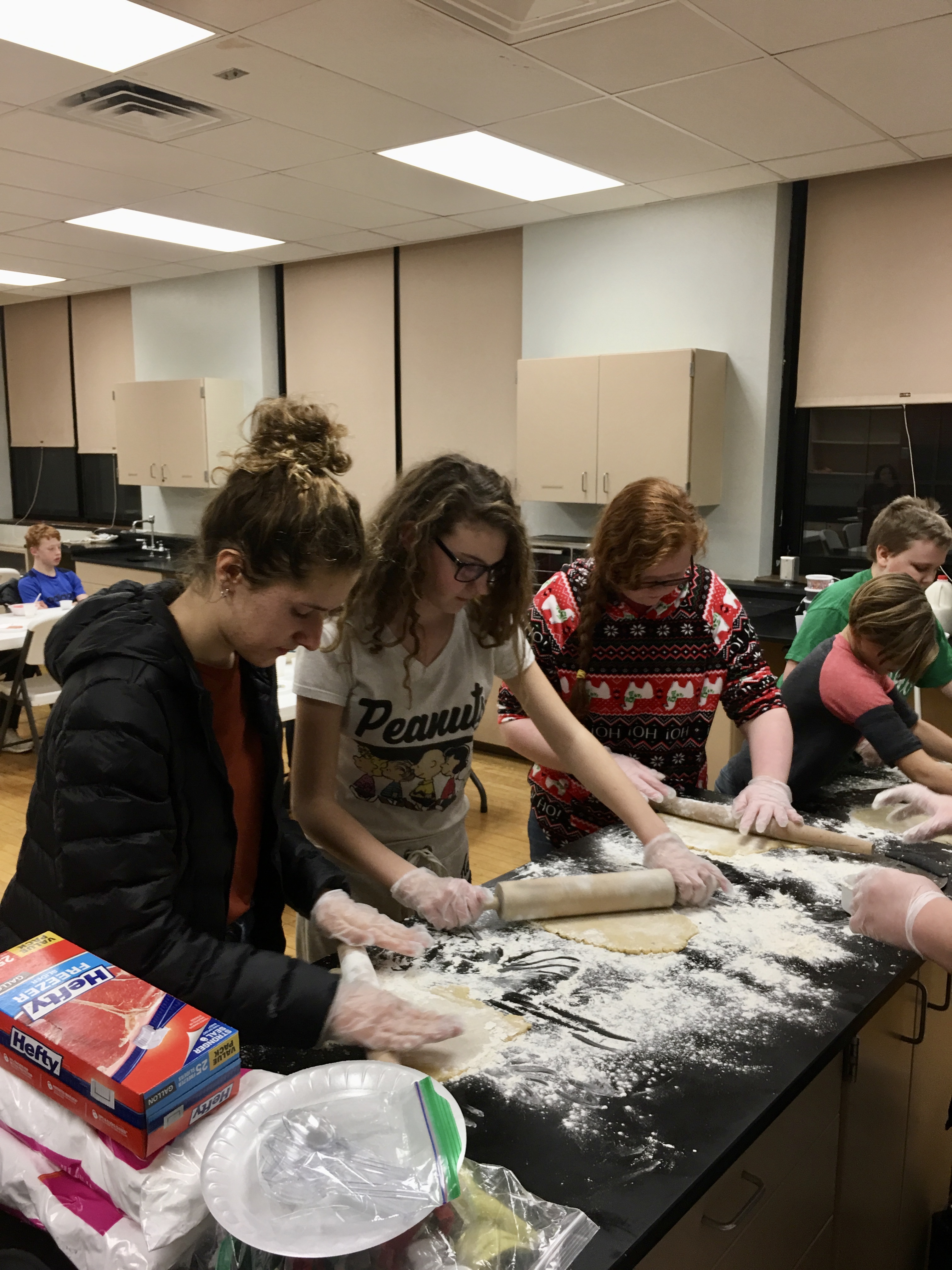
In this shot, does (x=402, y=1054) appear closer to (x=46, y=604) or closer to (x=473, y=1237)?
(x=473, y=1237)

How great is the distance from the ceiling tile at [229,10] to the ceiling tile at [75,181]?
1543 mm

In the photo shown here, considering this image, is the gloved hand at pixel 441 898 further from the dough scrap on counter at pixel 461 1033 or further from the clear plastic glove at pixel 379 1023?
the clear plastic glove at pixel 379 1023

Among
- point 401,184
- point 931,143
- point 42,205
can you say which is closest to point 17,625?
point 42,205

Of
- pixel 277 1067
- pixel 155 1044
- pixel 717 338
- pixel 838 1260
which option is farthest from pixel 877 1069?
pixel 717 338

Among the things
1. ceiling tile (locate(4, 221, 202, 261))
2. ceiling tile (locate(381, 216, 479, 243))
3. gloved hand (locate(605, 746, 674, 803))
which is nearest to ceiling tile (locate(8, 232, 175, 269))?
ceiling tile (locate(4, 221, 202, 261))

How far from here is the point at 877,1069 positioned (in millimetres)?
1369

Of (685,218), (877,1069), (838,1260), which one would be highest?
(685,218)

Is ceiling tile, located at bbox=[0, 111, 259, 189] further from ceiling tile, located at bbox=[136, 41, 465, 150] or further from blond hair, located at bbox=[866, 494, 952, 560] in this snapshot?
blond hair, located at bbox=[866, 494, 952, 560]

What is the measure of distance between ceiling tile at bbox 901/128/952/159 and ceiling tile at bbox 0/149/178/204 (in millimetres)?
2883

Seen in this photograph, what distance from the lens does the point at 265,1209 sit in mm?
782

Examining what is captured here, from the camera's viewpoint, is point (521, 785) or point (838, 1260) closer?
point (838, 1260)

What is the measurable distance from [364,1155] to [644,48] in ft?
8.95

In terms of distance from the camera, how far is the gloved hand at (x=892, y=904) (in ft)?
4.32

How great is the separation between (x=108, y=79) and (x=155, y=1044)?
294cm
